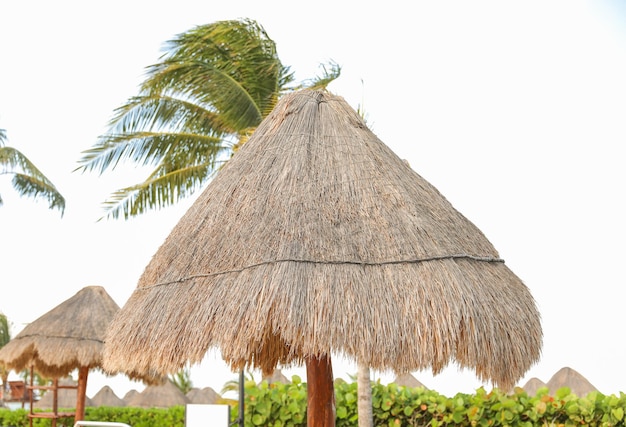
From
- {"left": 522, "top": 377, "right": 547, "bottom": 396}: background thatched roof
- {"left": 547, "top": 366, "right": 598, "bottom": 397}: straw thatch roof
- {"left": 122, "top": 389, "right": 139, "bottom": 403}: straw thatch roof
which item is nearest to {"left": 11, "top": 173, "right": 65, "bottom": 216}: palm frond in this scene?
{"left": 122, "top": 389, "right": 139, "bottom": 403}: straw thatch roof

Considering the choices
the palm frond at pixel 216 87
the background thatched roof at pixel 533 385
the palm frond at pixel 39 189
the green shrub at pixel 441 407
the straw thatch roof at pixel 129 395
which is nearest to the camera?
the green shrub at pixel 441 407

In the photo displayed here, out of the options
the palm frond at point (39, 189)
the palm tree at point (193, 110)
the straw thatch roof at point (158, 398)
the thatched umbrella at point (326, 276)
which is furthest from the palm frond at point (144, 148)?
the straw thatch roof at point (158, 398)

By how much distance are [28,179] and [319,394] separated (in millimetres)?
14183

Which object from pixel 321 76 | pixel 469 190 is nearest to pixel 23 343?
pixel 321 76

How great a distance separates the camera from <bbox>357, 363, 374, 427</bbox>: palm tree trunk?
6.43 m

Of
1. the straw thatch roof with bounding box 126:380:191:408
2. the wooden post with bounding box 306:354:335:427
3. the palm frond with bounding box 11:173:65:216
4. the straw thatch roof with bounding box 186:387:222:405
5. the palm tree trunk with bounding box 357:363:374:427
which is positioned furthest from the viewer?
the straw thatch roof with bounding box 186:387:222:405

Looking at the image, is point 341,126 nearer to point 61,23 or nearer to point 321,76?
point 321,76

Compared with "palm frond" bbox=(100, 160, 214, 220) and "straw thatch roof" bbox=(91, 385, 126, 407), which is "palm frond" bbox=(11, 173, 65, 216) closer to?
"straw thatch roof" bbox=(91, 385, 126, 407)

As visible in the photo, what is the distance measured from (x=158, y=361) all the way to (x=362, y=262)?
4.56 ft

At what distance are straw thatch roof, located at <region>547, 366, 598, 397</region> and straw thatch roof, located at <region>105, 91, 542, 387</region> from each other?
31.3 ft

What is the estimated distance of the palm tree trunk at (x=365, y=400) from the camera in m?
6.43

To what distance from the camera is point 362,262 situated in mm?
3906

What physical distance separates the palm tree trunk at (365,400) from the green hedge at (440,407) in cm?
29

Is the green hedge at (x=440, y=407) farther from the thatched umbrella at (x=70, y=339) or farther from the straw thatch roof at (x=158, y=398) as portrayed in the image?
the straw thatch roof at (x=158, y=398)
